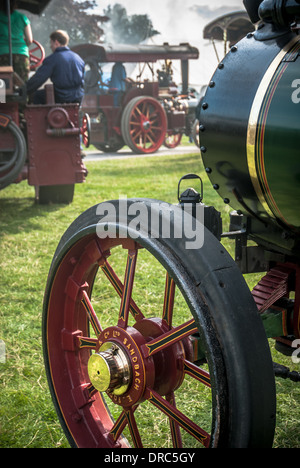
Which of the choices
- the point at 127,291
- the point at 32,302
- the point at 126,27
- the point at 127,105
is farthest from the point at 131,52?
the point at 126,27

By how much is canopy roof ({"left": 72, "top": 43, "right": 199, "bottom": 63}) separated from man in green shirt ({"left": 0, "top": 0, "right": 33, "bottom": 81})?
19.8 feet

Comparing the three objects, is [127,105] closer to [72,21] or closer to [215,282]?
[215,282]

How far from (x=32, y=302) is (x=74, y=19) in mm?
23516

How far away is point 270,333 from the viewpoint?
143 centimetres

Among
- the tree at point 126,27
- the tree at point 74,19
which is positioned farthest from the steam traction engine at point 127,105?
the tree at point 126,27

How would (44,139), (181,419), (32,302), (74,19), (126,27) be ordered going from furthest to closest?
1. (126,27)
2. (74,19)
3. (44,139)
4. (32,302)
5. (181,419)

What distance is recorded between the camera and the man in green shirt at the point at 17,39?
4652 mm

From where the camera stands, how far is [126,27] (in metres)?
36.0

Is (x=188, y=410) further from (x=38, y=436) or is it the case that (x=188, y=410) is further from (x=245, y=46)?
(x=245, y=46)

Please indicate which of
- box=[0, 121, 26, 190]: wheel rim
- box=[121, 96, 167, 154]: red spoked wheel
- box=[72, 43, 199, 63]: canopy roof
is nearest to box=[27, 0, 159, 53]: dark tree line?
box=[72, 43, 199, 63]: canopy roof

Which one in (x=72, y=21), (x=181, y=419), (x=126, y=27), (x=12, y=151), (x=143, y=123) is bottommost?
(x=181, y=419)

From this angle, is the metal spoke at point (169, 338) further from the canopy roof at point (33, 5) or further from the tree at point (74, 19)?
the tree at point (74, 19)

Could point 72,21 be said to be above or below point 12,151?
above

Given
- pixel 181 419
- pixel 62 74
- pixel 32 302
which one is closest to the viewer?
pixel 181 419
